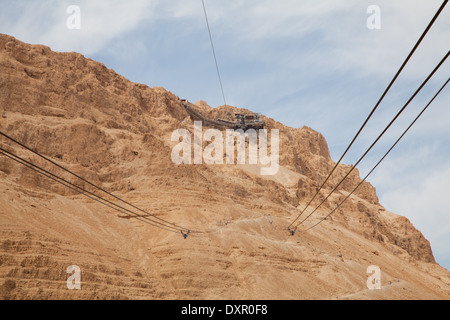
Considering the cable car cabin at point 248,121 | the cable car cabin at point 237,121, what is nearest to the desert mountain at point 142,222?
the cable car cabin at point 237,121

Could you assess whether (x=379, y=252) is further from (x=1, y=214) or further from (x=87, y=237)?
(x=1, y=214)

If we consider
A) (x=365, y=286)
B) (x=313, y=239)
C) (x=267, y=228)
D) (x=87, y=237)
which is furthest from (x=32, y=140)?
(x=365, y=286)

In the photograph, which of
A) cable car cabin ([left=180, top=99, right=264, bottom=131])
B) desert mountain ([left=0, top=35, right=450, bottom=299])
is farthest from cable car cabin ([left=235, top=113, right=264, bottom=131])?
desert mountain ([left=0, top=35, right=450, bottom=299])

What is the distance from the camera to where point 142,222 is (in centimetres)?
4212

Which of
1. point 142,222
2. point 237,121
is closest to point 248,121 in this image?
point 237,121

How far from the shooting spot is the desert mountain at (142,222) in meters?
31.3

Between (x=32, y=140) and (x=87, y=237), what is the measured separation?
18627 mm

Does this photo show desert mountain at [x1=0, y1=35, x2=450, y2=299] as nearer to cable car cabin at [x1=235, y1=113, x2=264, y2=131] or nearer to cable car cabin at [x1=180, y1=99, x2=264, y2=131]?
cable car cabin at [x1=180, y1=99, x2=264, y2=131]

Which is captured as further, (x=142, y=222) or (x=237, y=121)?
(x=237, y=121)

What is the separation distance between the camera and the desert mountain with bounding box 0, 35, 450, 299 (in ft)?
103

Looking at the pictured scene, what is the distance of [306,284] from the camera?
38219mm

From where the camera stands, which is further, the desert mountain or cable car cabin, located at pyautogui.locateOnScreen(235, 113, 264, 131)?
cable car cabin, located at pyautogui.locateOnScreen(235, 113, 264, 131)

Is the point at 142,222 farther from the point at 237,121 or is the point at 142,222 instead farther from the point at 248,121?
the point at 237,121
